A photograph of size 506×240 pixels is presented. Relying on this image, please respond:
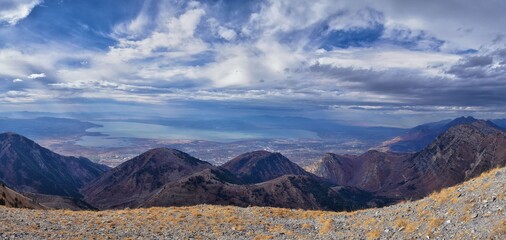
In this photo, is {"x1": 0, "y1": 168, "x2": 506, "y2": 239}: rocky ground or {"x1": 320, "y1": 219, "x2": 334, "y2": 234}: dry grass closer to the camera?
{"x1": 0, "y1": 168, "x2": 506, "y2": 239}: rocky ground

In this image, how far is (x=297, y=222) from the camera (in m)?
31.8

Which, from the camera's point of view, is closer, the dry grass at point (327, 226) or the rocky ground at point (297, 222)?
the rocky ground at point (297, 222)

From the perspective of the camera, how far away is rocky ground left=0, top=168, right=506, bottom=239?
68.4 ft

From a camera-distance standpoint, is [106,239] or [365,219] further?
[365,219]

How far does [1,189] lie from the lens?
7881 cm

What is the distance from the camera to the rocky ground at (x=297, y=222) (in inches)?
821

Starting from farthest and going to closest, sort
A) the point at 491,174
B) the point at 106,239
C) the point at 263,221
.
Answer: the point at 263,221, the point at 491,174, the point at 106,239

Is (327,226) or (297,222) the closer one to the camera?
(327,226)

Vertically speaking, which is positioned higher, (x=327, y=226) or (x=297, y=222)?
(x=327, y=226)

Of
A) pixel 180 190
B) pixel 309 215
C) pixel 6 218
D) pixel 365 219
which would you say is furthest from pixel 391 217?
pixel 180 190

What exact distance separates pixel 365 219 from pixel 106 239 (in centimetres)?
1998

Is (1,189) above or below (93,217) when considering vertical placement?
below

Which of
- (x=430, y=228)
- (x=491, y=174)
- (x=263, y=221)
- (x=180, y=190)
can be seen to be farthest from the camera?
(x=180, y=190)

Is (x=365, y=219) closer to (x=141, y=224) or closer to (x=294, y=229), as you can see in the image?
(x=294, y=229)
